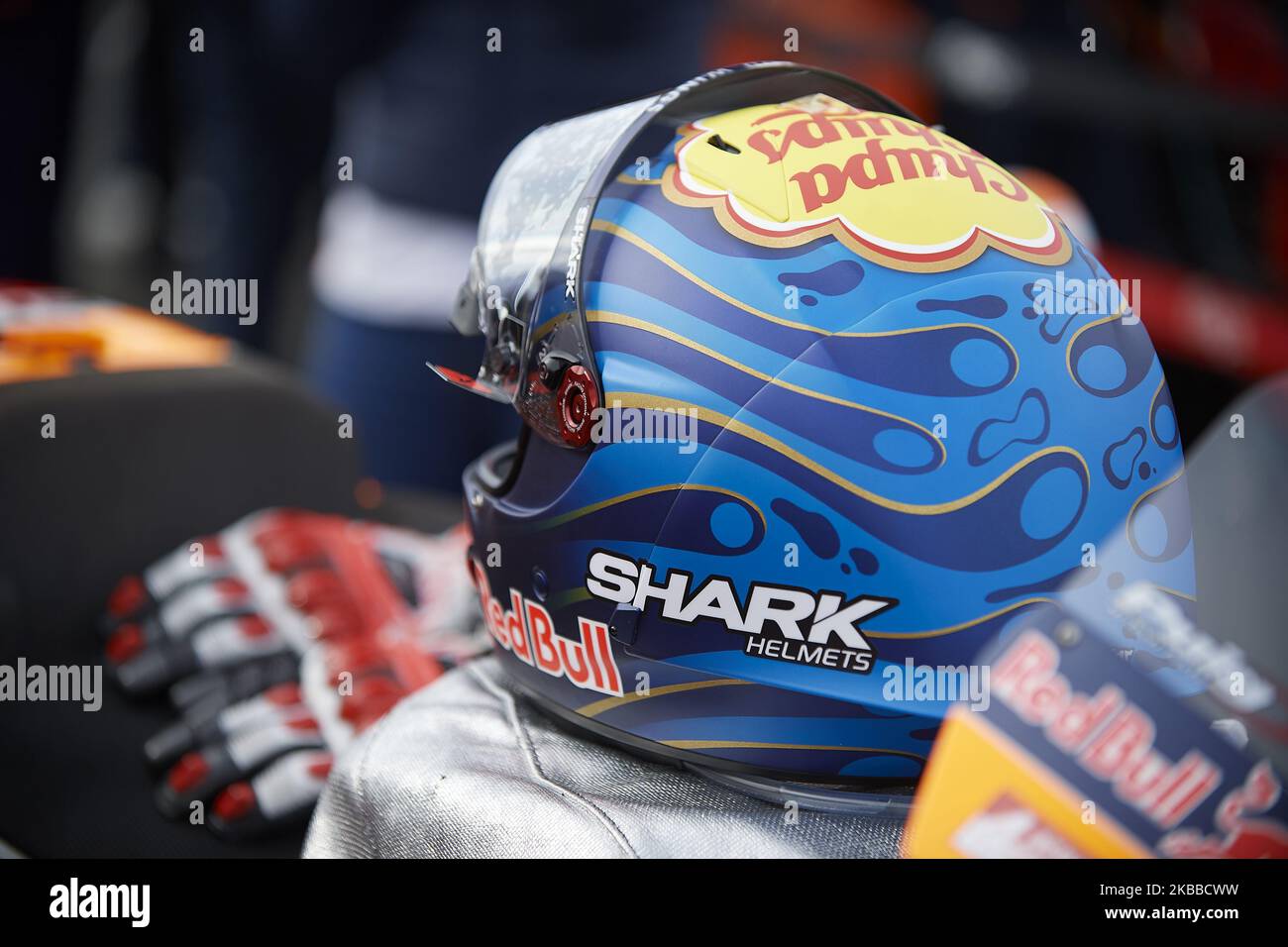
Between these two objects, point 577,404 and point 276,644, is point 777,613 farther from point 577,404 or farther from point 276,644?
point 276,644

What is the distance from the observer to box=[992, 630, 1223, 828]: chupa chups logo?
23.0 inches

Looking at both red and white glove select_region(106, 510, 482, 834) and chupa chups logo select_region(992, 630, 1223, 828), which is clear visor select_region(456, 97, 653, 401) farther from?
chupa chups logo select_region(992, 630, 1223, 828)

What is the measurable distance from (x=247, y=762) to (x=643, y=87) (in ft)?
3.85

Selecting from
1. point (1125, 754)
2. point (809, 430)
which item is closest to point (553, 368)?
point (809, 430)

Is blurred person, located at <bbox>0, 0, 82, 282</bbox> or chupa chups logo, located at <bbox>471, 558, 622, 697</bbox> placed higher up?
blurred person, located at <bbox>0, 0, 82, 282</bbox>

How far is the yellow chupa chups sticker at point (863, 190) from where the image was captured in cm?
80

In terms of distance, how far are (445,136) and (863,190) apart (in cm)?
123

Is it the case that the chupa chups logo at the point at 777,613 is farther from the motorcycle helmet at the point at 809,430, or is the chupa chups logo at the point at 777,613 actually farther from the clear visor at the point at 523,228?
the clear visor at the point at 523,228

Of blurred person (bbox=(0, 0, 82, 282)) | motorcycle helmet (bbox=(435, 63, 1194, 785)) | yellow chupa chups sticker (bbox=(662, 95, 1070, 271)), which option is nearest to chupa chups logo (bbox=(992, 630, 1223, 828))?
motorcycle helmet (bbox=(435, 63, 1194, 785))

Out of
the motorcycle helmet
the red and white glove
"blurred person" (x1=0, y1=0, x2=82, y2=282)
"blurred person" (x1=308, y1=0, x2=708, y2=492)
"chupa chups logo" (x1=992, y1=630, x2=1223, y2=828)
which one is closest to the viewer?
"chupa chups logo" (x1=992, y1=630, x2=1223, y2=828)

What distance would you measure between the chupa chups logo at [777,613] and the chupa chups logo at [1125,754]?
0.63 ft

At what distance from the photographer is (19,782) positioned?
1.09 metres

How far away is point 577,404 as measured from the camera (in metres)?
0.83
